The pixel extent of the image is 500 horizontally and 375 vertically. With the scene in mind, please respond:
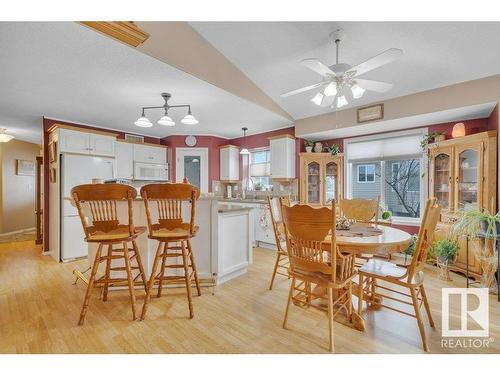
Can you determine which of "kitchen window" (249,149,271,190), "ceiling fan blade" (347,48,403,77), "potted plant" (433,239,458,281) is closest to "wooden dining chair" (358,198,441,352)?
"ceiling fan blade" (347,48,403,77)

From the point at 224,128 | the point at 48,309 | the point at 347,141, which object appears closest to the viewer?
the point at 48,309

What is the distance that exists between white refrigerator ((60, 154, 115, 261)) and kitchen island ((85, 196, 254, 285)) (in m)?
1.37

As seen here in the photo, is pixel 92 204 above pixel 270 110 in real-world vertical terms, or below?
below

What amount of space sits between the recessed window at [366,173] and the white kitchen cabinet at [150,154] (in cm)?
423

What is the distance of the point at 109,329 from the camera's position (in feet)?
6.06

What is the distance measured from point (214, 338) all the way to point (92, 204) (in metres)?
1.49

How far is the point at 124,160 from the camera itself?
4.78 metres

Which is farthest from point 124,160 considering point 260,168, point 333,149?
point 333,149

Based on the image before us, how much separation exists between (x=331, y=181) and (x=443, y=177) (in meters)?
1.73

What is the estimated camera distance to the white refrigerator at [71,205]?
12.0 feet

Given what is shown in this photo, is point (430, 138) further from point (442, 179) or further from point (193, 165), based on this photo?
point (193, 165)

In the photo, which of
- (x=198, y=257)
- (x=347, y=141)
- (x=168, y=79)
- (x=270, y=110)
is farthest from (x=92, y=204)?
(x=347, y=141)

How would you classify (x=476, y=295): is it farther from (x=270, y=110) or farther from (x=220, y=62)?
(x=220, y=62)

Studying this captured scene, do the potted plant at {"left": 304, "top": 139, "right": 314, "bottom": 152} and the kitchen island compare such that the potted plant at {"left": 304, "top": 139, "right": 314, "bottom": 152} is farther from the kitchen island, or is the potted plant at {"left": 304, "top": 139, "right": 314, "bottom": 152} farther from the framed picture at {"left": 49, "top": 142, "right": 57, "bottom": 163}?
the framed picture at {"left": 49, "top": 142, "right": 57, "bottom": 163}
